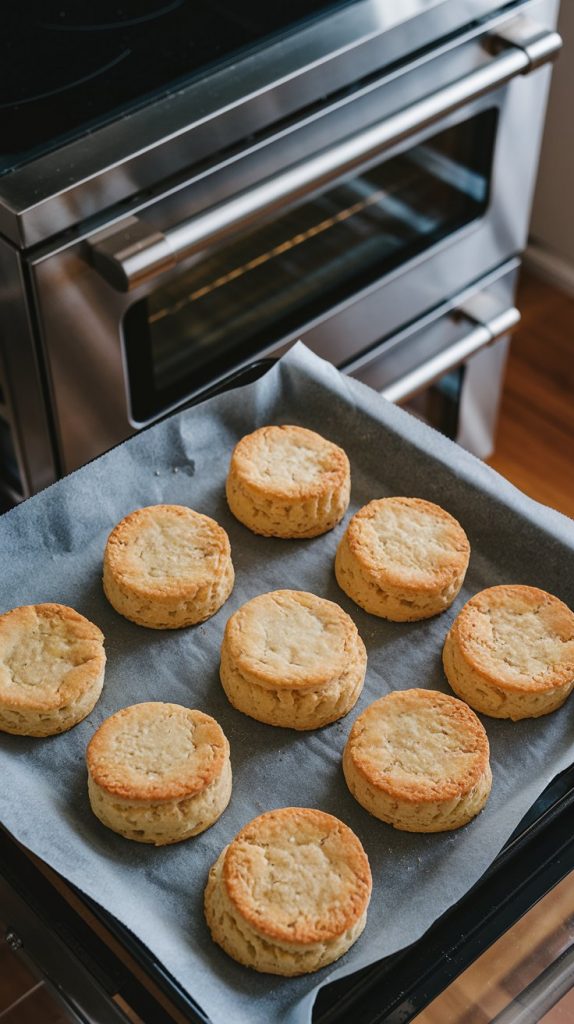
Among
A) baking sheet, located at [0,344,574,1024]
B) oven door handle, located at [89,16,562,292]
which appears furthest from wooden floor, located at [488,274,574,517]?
baking sheet, located at [0,344,574,1024]

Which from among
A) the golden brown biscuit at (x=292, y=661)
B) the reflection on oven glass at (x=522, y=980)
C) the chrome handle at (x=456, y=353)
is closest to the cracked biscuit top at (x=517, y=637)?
the golden brown biscuit at (x=292, y=661)

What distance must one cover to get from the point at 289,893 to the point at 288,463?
0.51 meters

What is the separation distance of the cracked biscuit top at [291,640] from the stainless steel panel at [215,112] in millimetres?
479

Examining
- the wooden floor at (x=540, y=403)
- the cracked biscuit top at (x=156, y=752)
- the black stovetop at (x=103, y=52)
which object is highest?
the black stovetop at (x=103, y=52)

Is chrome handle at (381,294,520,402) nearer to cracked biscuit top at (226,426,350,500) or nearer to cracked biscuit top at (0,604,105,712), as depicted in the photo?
cracked biscuit top at (226,426,350,500)

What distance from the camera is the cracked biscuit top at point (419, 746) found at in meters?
1.02

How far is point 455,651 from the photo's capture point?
1.15 metres

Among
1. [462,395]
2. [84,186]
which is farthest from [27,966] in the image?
[462,395]

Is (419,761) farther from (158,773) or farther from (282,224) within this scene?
(282,224)

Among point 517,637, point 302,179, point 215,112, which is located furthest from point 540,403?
point 517,637

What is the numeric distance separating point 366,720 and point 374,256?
87 cm

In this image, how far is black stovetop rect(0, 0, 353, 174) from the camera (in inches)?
55.3

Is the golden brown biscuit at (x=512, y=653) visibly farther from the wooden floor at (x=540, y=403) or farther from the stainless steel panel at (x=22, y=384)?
the wooden floor at (x=540, y=403)

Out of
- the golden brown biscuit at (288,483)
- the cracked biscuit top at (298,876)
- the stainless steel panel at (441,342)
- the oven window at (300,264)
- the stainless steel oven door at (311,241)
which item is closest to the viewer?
the cracked biscuit top at (298,876)
